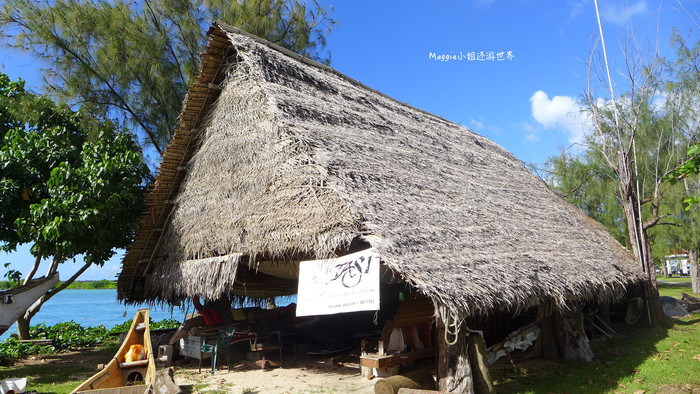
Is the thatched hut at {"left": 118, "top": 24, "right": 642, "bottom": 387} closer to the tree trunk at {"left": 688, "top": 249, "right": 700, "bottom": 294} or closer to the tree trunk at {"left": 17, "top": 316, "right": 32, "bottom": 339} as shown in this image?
the tree trunk at {"left": 17, "top": 316, "right": 32, "bottom": 339}

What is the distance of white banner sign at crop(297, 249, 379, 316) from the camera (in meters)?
5.16

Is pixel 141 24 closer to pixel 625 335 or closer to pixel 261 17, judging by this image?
pixel 261 17

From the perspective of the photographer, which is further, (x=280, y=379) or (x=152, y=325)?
(x=152, y=325)

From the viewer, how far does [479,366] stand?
561cm

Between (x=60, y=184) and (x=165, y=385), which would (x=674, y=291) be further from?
(x=60, y=184)

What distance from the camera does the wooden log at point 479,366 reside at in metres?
5.52

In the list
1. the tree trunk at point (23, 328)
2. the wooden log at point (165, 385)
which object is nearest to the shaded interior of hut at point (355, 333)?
the wooden log at point (165, 385)

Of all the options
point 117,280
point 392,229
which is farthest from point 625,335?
point 117,280

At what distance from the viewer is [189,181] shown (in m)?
8.82

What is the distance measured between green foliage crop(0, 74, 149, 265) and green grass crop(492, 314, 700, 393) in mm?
6856

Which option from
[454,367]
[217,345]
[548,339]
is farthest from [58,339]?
[548,339]

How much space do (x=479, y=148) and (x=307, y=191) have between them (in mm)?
7365

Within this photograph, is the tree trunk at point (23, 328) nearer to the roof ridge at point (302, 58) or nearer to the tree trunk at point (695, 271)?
the roof ridge at point (302, 58)

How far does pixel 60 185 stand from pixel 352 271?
541cm
